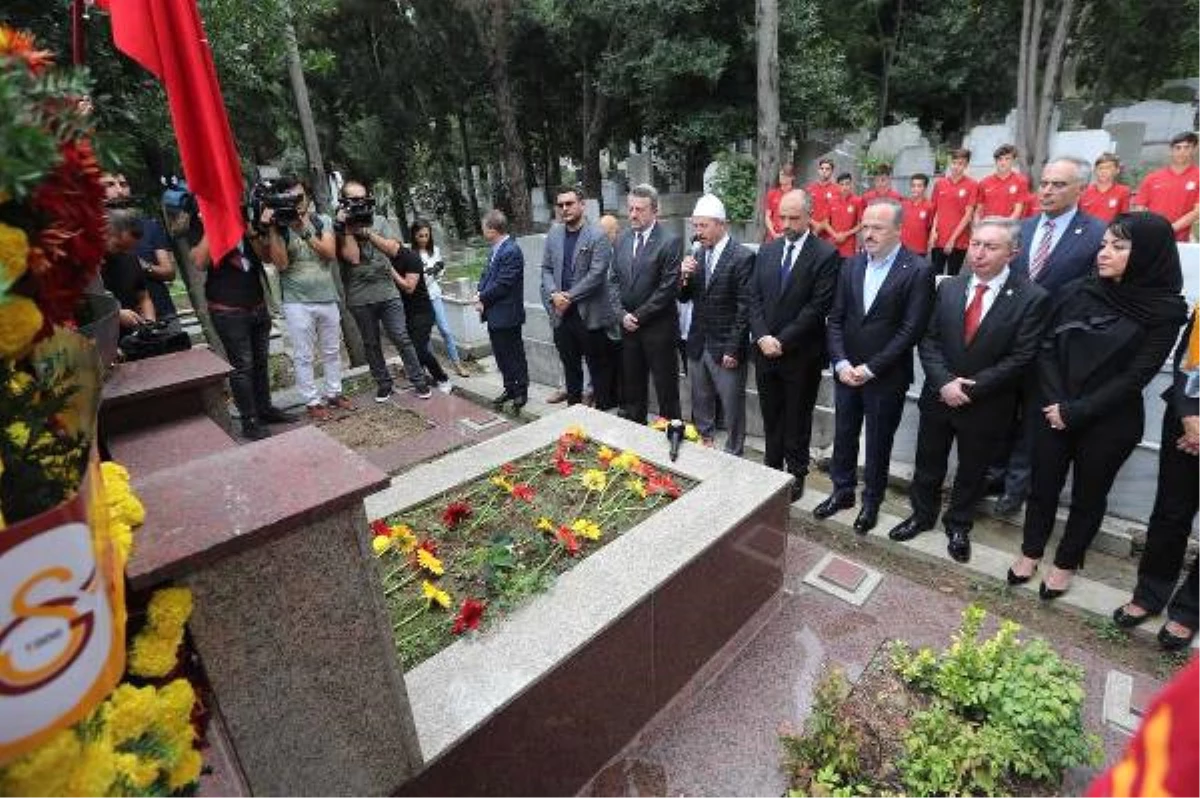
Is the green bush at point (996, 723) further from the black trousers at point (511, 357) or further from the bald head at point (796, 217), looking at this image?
the black trousers at point (511, 357)

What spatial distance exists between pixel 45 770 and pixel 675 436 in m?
3.12

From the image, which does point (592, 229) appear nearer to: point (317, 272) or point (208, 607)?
point (317, 272)

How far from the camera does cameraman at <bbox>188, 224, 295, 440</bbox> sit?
5.33 m

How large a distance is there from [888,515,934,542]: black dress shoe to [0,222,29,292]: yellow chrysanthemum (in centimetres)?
417

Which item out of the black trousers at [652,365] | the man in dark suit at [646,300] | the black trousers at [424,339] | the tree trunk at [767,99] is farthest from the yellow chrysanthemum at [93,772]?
the tree trunk at [767,99]

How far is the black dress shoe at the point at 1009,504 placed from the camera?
13.7 feet

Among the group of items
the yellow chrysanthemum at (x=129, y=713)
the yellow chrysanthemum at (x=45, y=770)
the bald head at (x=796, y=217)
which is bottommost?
the yellow chrysanthemum at (x=129, y=713)

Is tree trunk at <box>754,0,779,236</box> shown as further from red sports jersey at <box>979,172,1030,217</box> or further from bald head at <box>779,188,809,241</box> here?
bald head at <box>779,188,809,241</box>

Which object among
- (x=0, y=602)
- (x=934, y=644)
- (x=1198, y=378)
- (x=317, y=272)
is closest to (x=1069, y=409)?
(x=1198, y=378)

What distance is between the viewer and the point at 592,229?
5.73 metres

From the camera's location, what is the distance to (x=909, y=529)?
4016mm

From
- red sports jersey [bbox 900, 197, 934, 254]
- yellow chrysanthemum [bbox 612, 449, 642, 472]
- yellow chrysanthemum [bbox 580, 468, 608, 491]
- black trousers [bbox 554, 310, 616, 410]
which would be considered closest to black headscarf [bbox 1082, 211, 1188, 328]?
yellow chrysanthemum [bbox 612, 449, 642, 472]

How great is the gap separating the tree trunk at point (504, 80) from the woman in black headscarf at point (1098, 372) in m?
14.4

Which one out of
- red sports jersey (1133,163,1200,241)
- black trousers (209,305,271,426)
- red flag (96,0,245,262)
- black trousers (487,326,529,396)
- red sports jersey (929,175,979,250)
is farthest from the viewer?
red sports jersey (929,175,979,250)
